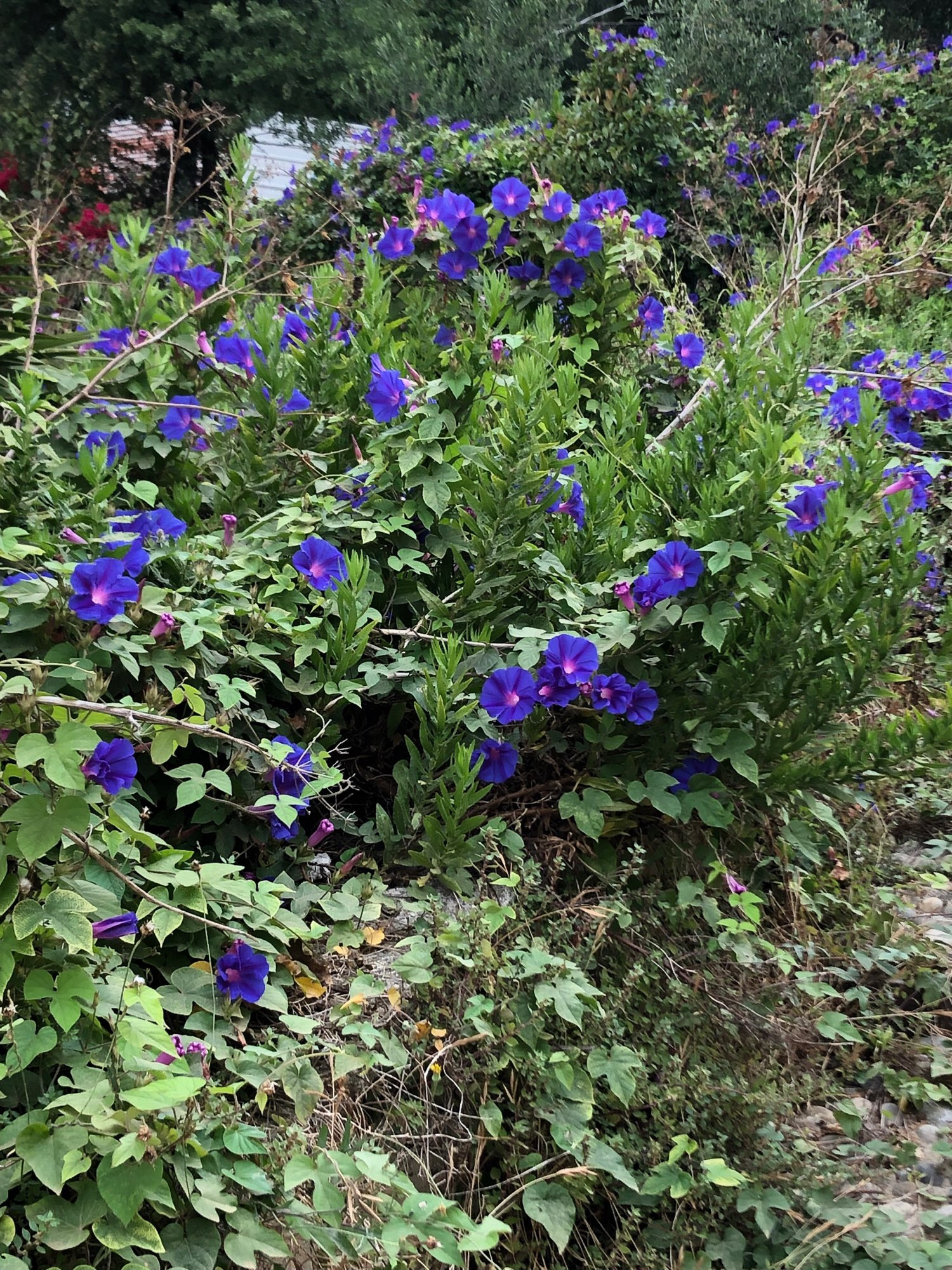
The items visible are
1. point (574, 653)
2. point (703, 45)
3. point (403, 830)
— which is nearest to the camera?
point (574, 653)

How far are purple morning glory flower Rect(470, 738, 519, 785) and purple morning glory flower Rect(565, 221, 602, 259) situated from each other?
5.05ft

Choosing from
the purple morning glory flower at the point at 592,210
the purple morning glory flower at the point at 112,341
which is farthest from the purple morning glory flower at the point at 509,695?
the purple morning glory flower at the point at 592,210

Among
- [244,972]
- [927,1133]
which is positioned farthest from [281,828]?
[927,1133]

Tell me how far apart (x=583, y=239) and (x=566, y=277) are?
114 millimetres

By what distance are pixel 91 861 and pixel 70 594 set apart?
0.47 meters

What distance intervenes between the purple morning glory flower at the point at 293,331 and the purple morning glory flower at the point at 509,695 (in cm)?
111

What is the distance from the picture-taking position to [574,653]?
5.57 ft

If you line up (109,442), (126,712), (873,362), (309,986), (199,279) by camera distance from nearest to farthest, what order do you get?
(126,712) → (309,986) → (109,442) → (199,279) → (873,362)

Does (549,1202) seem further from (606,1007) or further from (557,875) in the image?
(557,875)

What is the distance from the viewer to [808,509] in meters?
1.80

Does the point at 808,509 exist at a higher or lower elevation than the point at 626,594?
higher

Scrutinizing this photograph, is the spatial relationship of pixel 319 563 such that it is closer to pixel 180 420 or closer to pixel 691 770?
pixel 180 420

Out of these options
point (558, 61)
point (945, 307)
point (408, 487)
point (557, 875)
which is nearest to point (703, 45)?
point (558, 61)

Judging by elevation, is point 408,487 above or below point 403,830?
above
